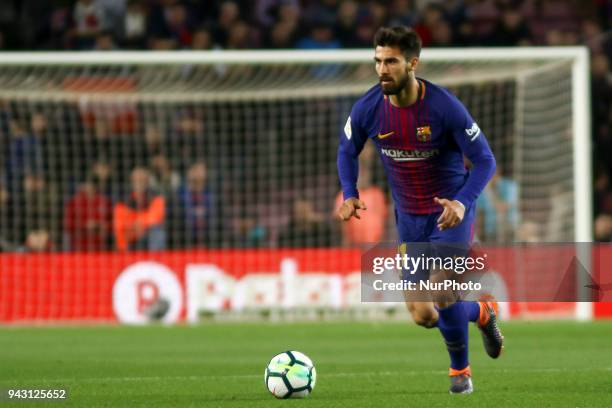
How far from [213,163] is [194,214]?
94 cm

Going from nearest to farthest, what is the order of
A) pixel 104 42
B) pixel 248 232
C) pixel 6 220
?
pixel 6 220 < pixel 248 232 < pixel 104 42

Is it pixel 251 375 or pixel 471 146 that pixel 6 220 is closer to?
pixel 251 375

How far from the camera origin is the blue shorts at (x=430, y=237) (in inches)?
284

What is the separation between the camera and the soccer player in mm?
6965

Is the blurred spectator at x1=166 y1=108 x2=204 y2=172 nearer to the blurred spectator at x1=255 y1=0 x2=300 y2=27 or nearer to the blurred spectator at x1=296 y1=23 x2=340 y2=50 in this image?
the blurred spectator at x1=296 y1=23 x2=340 y2=50

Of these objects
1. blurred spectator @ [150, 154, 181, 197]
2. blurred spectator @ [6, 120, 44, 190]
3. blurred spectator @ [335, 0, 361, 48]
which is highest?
blurred spectator @ [335, 0, 361, 48]

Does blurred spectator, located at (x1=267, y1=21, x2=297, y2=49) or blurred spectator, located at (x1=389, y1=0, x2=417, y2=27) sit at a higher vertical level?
blurred spectator, located at (x1=389, y1=0, x2=417, y2=27)

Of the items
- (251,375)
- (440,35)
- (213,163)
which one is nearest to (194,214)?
(213,163)

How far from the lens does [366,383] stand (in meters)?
7.96

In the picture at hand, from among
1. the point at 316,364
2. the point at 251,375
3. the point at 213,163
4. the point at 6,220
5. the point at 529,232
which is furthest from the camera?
the point at 213,163

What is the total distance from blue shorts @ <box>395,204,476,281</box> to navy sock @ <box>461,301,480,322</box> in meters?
0.28

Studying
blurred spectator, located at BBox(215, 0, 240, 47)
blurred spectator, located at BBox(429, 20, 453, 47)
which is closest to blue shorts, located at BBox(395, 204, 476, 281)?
blurred spectator, located at BBox(429, 20, 453, 47)

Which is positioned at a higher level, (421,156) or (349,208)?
(421,156)

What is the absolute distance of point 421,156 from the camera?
7266mm
